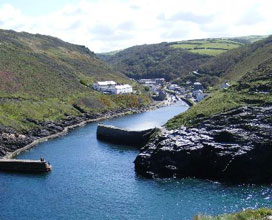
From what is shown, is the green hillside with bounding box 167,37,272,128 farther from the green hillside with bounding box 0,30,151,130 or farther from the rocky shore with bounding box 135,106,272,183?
the green hillside with bounding box 0,30,151,130

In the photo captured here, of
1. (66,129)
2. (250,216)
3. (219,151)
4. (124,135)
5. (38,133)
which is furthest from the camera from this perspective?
(66,129)

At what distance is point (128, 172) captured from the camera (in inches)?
3219

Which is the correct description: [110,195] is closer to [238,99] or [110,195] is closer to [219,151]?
[219,151]

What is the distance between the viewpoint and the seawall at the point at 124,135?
342ft

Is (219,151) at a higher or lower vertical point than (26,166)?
higher

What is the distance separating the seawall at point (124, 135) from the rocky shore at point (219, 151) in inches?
594

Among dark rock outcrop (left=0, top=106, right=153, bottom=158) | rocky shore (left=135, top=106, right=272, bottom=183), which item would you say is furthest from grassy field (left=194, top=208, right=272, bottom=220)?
dark rock outcrop (left=0, top=106, right=153, bottom=158)

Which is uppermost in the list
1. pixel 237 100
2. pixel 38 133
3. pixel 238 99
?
pixel 238 99

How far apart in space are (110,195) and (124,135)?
1698 inches

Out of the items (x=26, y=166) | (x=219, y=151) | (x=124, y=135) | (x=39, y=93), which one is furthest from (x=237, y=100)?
(x=39, y=93)

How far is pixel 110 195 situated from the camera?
225ft

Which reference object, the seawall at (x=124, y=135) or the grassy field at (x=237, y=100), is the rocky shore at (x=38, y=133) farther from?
the grassy field at (x=237, y=100)

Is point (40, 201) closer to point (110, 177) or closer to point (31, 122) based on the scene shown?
point (110, 177)

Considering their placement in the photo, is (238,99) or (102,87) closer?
(238,99)
